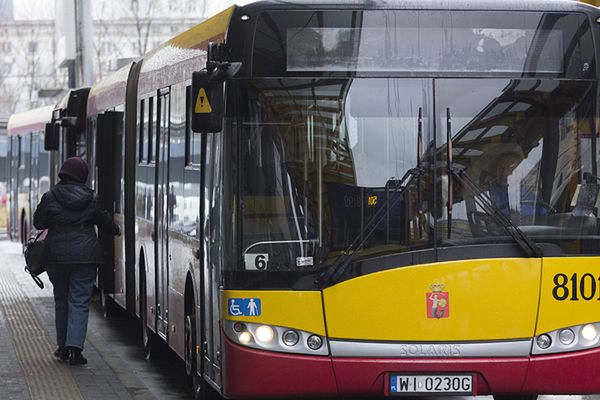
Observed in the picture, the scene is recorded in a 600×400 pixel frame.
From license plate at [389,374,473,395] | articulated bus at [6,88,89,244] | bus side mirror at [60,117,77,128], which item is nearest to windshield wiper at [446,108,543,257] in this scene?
license plate at [389,374,473,395]

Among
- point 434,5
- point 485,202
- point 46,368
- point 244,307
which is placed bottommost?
point 46,368

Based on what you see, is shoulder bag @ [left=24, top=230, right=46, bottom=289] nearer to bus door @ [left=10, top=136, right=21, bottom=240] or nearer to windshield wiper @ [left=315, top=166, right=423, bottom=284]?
windshield wiper @ [left=315, top=166, right=423, bottom=284]

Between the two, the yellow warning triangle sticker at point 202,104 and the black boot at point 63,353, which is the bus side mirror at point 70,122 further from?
the yellow warning triangle sticker at point 202,104

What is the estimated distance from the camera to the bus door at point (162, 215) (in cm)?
1227

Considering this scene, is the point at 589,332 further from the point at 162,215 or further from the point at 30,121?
the point at 30,121

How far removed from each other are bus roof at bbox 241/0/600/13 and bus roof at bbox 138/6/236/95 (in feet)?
1.01

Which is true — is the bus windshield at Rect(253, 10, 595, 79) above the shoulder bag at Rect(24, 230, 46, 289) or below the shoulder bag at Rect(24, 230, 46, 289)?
above

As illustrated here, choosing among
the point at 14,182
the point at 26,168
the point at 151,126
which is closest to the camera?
the point at 151,126

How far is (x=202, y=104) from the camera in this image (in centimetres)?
908

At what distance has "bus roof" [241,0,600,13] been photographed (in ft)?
29.9

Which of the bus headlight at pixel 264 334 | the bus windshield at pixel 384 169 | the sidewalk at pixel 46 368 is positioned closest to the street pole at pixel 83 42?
the sidewalk at pixel 46 368

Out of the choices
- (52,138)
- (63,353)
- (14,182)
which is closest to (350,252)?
(63,353)

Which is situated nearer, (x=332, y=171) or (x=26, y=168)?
(x=332, y=171)

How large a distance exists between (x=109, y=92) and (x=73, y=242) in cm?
470
